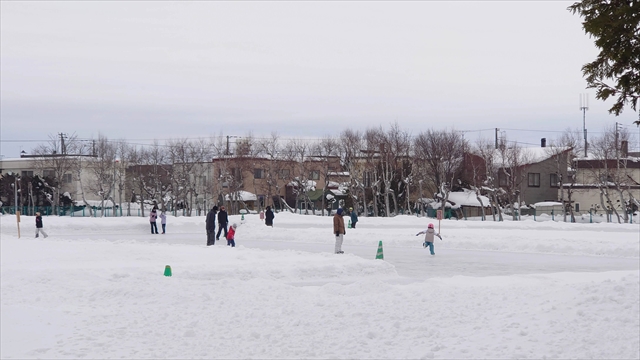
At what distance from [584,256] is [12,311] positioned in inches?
810

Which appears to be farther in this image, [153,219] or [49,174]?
[49,174]

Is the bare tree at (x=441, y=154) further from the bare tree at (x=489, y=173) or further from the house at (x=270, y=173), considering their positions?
the house at (x=270, y=173)

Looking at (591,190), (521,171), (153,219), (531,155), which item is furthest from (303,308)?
(531,155)

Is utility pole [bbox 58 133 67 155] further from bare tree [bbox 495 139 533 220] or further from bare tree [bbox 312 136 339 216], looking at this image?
bare tree [bbox 495 139 533 220]

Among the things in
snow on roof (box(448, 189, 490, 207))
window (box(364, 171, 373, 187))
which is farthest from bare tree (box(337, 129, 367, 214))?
snow on roof (box(448, 189, 490, 207))

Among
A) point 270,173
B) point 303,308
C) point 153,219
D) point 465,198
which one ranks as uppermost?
point 270,173

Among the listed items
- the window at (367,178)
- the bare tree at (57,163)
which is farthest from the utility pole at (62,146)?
the window at (367,178)

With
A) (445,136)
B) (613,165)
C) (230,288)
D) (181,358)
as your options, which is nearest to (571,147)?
(613,165)

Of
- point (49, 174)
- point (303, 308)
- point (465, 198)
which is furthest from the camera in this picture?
point (49, 174)

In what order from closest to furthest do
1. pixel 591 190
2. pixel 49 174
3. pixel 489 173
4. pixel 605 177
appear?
1. pixel 605 177
2. pixel 489 173
3. pixel 591 190
4. pixel 49 174

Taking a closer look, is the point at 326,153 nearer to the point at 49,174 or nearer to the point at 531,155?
the point at 531,155

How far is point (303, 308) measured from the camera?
14383mm

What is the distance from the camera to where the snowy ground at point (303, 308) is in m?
11.4

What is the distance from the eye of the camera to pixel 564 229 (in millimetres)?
42938
